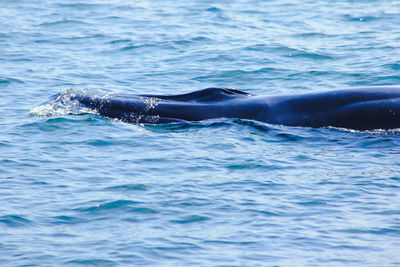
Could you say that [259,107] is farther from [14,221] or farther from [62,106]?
[14,221]

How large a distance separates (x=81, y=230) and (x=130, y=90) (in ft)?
28.7

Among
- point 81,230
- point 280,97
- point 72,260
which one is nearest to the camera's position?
point 72,260

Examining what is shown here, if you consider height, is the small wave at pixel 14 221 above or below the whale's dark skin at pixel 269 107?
below

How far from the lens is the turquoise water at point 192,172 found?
853cm

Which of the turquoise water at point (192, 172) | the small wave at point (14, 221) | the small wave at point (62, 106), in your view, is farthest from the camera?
the small wave at point (62, 106)

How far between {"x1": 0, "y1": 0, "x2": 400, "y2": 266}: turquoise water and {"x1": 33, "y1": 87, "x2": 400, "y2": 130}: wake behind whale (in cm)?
21

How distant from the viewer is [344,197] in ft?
32.8

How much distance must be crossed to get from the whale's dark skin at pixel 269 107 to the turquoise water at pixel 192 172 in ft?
0.74

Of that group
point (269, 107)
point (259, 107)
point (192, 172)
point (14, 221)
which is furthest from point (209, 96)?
point (14, 221)

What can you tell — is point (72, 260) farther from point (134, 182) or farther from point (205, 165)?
point (205, 165)

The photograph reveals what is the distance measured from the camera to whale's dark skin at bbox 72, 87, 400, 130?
12.5 m

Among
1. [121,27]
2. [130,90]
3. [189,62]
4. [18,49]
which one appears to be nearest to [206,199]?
[130,90]

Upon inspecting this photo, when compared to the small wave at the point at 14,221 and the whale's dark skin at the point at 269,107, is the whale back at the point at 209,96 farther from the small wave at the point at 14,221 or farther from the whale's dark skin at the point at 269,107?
the small wave at the point at 14,221

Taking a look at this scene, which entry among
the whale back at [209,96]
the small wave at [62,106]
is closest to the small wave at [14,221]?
the small wave at [62,106]
